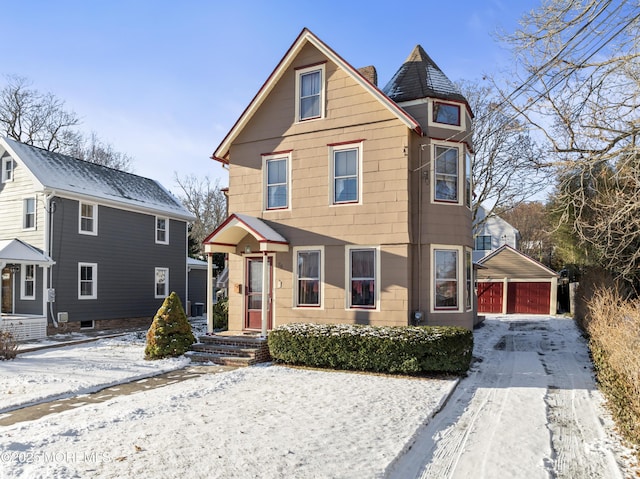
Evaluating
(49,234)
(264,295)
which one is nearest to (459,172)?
(264,295)

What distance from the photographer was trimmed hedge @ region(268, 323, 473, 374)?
1021 centimetres

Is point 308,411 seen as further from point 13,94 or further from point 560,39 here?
point 13,94

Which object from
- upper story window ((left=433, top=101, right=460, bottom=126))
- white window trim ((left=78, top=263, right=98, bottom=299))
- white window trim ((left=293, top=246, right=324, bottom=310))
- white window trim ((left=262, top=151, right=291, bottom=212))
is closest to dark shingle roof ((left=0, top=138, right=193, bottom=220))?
white window trim ((left=78, top=263, right=98, bottom=299))

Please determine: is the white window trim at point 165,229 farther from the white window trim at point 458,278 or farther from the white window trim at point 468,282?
the white window trim at point 468,282

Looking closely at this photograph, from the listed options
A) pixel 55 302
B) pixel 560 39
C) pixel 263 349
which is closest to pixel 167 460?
pixel 263 349

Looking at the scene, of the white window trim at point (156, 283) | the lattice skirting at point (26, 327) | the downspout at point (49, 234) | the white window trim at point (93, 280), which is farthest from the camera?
the white window trim at point (156, 283)

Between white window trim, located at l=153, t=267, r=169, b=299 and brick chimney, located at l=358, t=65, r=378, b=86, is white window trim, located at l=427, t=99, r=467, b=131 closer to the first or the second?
brick chimney, located at l=358, t=65, r=378, b=86

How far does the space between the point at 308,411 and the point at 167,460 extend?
2631mm

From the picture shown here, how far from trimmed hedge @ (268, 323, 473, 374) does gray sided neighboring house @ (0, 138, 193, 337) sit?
400 inches

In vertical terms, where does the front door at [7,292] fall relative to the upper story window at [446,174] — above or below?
below

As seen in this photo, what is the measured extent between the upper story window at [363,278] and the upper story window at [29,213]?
1288cm

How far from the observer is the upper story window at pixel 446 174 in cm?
1273

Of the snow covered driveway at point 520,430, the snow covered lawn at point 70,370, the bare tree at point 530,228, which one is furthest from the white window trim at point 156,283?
the bare tree at point 530,228

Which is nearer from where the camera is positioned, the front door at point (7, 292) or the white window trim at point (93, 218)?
the front door at point (7, 292)
